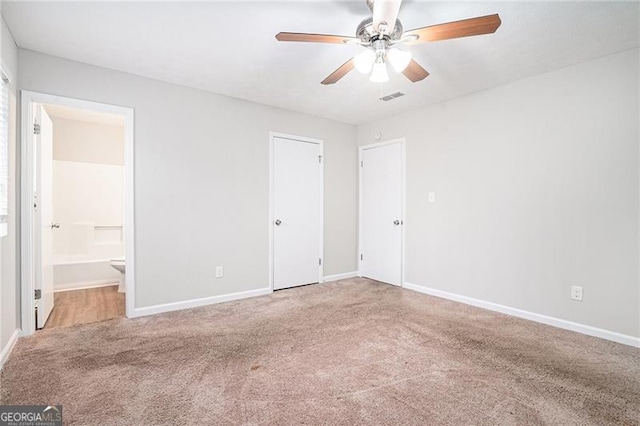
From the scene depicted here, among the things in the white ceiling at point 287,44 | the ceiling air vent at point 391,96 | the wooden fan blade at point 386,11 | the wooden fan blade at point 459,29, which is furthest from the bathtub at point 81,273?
the wooden fan blade at point 459,29

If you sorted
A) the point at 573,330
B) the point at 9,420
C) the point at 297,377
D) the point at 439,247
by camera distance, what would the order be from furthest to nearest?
the point at 439,247, the point at 573,330, the point at 297,377, the point at 9,420

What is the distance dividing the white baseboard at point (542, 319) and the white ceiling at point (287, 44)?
2.31 m

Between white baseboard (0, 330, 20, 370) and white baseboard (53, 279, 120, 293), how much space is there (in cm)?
209

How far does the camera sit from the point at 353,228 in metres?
4.90

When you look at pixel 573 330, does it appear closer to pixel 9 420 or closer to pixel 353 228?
pixel 353 228

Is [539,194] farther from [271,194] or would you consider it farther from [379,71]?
[271,194]

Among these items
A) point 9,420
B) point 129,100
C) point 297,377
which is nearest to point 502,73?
point 297,377

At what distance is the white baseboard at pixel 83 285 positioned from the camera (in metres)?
4.35

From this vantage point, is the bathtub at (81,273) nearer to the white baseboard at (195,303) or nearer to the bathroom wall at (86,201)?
the bathroom wall at (86,201)

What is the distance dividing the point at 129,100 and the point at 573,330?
465cm

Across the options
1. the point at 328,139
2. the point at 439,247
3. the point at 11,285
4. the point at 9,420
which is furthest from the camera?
the point at 328,139

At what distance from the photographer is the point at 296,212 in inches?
169

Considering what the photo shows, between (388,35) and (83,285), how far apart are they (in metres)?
5.10

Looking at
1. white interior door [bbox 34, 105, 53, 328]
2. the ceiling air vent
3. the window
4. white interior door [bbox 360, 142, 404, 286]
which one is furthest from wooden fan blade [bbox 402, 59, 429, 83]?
white interior door [bbox 34, 105, 53, 328]
